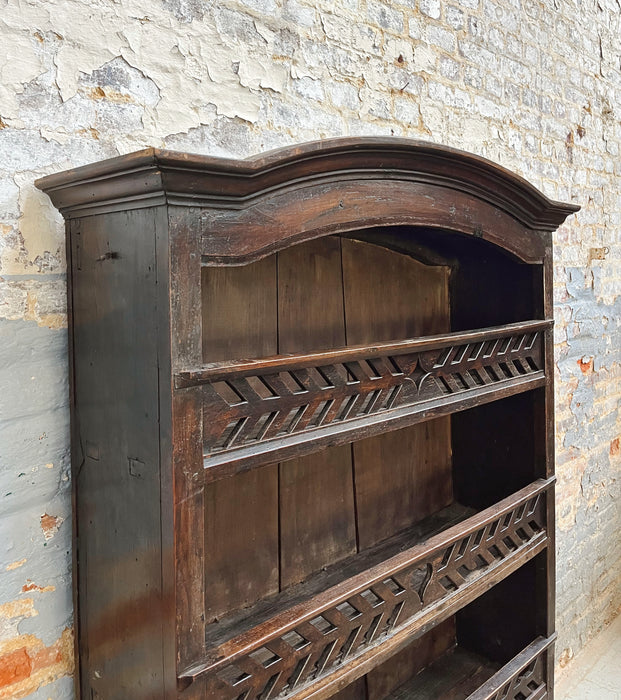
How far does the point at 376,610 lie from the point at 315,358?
59 cm

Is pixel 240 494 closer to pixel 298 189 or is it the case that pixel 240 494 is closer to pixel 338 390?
pixel 338 390

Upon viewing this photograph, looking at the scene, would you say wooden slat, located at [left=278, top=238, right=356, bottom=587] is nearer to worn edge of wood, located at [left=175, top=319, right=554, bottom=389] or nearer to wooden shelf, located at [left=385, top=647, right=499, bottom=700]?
worn edge of wood, located at [left=175, top=319, right=554, bottom=389]

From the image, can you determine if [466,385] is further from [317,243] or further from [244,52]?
[244,52]

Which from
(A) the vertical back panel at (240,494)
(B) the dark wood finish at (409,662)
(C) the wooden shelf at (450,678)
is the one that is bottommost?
(C) the wooden shelf at (450,678)

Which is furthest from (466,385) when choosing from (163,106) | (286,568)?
(163,106)

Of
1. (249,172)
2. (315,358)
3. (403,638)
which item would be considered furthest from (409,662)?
(249,172)

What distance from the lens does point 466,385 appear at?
1.52m

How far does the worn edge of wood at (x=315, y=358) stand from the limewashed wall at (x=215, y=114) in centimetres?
35

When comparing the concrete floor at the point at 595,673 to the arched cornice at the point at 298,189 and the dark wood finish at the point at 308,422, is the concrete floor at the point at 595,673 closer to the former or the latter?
the dark wood finish at the point at 308,422

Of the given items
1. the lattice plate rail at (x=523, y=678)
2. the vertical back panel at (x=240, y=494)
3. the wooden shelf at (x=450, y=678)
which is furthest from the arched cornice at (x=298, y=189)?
the wooden shelf at (x=450, y=678)

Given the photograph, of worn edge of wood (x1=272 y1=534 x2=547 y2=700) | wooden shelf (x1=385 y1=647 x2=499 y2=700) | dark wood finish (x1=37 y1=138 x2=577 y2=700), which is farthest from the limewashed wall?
wooden shelf (x1=385 y1=647 x2=499 y2=700)

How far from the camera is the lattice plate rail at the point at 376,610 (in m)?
1.08

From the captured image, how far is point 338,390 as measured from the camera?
1200 millimetres

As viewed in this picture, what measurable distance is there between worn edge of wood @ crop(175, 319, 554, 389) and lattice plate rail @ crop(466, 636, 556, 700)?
0.95 meters
